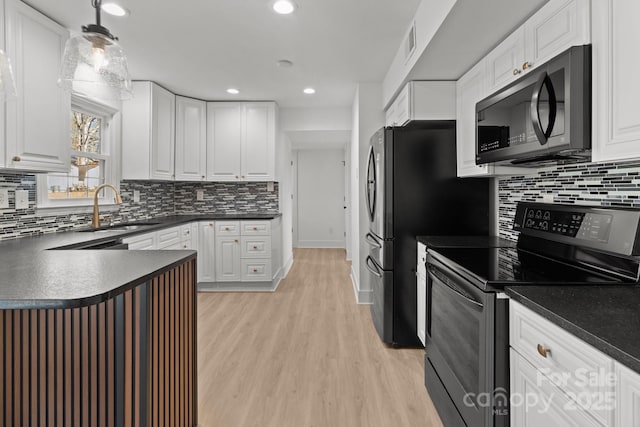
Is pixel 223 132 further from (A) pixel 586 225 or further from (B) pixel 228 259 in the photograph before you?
(A) pixel 586 225

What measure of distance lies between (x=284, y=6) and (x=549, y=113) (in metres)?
1.72

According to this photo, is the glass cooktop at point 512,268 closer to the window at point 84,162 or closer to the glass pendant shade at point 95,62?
the glass pendant shade at point 95,62

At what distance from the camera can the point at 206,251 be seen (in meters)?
4.15

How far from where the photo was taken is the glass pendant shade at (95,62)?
1.44 m

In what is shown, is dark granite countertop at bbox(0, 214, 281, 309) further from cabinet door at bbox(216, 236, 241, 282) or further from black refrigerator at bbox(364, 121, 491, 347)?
cabinet door at bbox(216, 236, 241, 282)

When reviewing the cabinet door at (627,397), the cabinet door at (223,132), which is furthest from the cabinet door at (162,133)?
the cabinet door at (627,397)

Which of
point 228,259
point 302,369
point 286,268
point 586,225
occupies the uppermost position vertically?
point 586,225

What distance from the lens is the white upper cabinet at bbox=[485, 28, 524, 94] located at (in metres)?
1.68

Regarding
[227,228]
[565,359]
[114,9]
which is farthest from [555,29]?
[227,228]

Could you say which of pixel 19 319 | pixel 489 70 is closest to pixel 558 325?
pixel 489 70

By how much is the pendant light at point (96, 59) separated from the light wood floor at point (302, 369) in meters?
1.76

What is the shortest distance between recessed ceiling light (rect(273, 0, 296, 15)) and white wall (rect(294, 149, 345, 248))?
520cm

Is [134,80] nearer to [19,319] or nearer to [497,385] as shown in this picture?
[19,319]

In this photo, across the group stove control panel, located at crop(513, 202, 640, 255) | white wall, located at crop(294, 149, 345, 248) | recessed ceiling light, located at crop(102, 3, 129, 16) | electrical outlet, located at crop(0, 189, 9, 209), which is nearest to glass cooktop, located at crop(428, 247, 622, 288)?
stove control panel, located at crop(513, 202, 640, 255)
